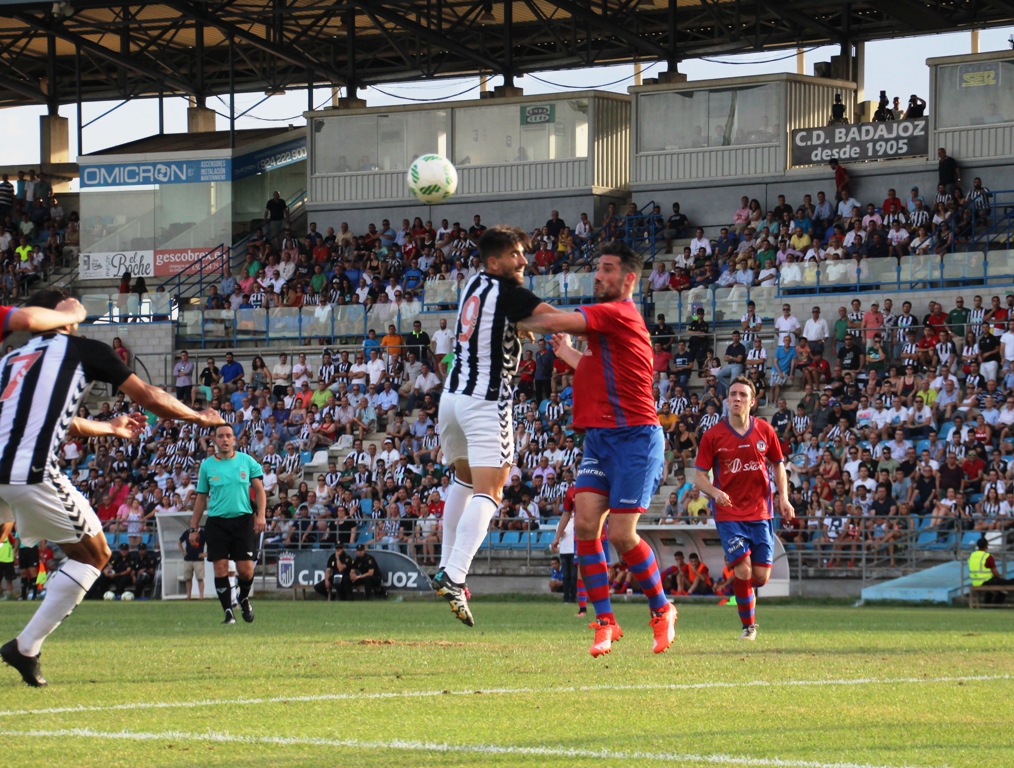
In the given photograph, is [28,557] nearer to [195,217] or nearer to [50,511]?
[195,217]

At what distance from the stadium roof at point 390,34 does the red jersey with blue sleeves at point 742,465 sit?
27.7 metres

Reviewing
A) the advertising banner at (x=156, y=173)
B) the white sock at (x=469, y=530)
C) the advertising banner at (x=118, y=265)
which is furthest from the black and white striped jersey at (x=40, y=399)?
the advertising banner at (x=118, y=265)

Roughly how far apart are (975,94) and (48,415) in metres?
32.2

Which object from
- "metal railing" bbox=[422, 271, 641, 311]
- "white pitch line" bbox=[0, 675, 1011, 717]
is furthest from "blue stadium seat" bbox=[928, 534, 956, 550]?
"white pitch line" bbox=[0, 675, 1011, 717]

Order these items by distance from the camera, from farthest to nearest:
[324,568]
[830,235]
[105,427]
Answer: [830,235] → [324,568] → [105,427]

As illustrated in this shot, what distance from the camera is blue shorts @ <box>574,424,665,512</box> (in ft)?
32.7

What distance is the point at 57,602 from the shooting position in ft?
29.5

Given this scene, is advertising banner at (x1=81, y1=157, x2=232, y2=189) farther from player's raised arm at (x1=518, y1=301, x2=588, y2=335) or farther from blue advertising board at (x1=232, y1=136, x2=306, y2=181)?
player's raised arm at (x1=518, y1=301, x2=588, y2=335)

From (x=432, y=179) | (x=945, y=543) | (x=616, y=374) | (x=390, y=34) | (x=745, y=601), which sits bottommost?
(x=945, y=543)

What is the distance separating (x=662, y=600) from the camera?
10578 millimetres

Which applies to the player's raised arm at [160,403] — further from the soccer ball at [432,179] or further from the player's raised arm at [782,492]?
the soccer ball at [432,179]

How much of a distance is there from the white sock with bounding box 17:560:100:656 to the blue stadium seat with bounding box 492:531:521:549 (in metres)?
19.2

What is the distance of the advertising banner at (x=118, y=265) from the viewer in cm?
4503

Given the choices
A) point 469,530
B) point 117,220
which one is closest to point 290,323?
point 117,220
